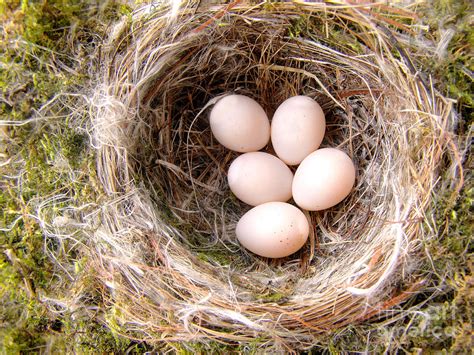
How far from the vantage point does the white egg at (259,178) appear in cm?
143

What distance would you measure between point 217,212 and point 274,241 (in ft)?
0.90

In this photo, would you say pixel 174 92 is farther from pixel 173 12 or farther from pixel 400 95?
pixel 400 95

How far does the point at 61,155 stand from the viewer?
4.01 ft

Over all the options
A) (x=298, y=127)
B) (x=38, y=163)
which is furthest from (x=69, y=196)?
(x=298, y=127)

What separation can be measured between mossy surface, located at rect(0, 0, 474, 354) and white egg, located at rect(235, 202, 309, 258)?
0.56 feet

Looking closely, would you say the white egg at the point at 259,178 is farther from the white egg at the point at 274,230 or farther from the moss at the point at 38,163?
the moss at the point at 38,163

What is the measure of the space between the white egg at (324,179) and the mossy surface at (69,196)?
30 centimetres

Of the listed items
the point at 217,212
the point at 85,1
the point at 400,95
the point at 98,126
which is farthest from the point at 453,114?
the point at 85,1

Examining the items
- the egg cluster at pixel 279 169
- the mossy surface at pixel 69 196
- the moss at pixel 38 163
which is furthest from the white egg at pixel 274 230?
the moss at pixel 38 163

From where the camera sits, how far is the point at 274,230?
4.35 ft

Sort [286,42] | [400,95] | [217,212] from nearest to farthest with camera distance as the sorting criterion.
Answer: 1. [400,95]
2. [286,42]
3. [217,212]

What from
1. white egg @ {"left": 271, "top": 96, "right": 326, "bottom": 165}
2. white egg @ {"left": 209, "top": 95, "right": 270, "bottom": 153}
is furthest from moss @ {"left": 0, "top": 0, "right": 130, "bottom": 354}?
white egg @ {"left": 271, "top": 96, "right": 326, "bottom": 165}

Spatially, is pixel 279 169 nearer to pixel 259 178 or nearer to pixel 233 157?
pixel 259 178

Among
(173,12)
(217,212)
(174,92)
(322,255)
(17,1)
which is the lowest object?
(322,255)
